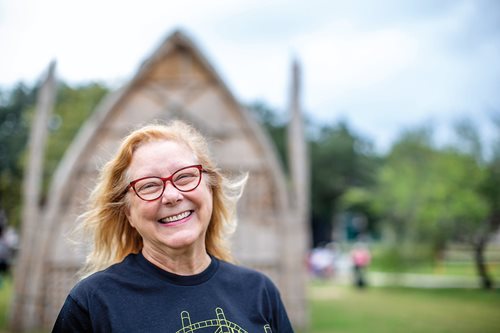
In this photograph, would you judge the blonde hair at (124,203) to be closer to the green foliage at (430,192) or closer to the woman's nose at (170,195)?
the woman's nose at (170,195)

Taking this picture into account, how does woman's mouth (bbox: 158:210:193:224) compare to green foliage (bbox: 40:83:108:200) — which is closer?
woman's mouth (bbox: 158:210:193:224)

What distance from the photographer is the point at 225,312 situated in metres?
1.97

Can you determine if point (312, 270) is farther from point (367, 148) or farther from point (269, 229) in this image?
point (367, 148)

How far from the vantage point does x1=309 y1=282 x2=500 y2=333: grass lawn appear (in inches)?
335

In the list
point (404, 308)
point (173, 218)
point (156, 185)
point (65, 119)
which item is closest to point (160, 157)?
point (156, 185)

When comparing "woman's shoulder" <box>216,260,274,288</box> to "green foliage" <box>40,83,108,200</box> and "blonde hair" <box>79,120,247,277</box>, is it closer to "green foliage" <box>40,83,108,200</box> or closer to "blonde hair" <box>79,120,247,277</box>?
"blonde hair" <box>79,120,247,277</box>

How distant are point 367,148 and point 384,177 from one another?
76.2 feet

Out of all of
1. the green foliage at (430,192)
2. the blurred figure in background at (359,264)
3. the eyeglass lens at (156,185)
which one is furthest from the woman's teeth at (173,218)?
the blurred figure in background at (359,264)

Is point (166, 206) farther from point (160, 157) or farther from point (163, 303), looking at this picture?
point (163, 303)

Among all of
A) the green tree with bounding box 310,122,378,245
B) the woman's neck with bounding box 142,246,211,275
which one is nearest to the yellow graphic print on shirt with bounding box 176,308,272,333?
the woman's neck with bounding box 142,246,211,275

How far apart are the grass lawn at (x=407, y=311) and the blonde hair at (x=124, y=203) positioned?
6.41 meters

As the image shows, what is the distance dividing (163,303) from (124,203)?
506 millimetres

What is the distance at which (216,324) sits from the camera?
192 cm

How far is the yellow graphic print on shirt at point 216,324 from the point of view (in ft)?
6.12
